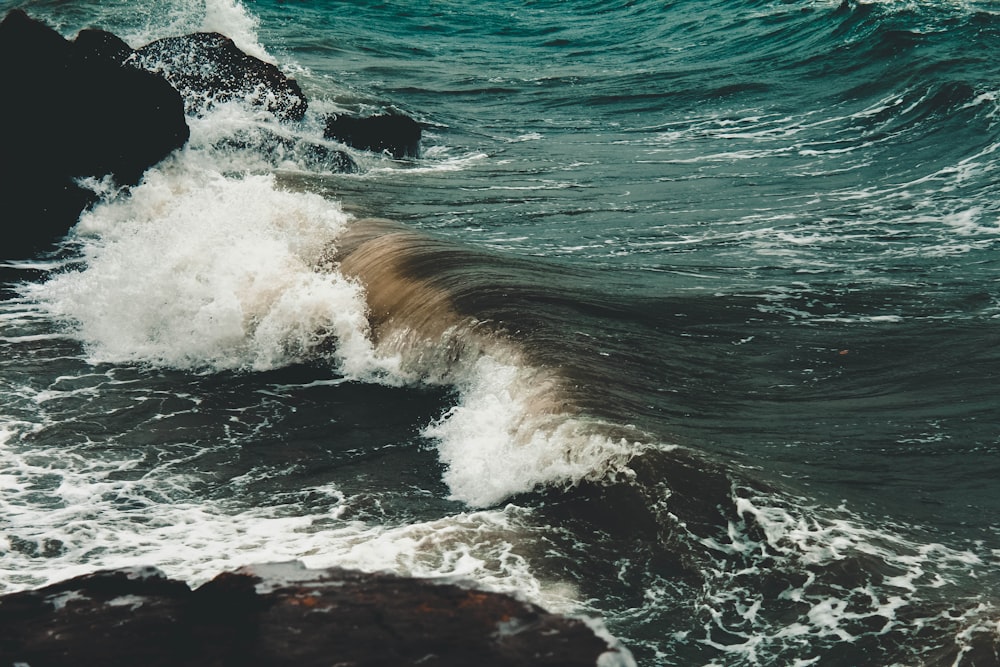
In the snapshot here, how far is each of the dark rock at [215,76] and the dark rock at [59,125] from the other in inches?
122

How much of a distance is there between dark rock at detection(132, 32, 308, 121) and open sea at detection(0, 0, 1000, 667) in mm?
397

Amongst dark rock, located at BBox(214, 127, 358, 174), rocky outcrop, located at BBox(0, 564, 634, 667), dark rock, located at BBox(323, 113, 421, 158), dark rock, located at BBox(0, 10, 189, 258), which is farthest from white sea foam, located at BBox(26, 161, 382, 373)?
rocky outcrop, located at BBox(0, 564, 634, 667)

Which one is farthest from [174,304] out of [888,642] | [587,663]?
[587,663]

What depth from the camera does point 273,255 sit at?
409 inches

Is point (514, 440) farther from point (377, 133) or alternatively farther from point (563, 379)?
point (377, 133)

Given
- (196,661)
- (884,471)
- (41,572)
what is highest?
(196,661)

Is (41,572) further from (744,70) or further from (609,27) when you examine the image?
A: (609,27)

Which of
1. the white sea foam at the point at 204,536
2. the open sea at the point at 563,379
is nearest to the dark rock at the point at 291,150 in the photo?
the open sea at the point at 563,379

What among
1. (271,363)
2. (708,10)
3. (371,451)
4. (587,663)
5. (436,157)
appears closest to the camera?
(587,663)

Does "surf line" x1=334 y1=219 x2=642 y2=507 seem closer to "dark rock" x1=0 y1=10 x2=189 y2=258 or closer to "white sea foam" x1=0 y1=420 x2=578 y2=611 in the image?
"white sea foam" x1=0 y1=420 x2=578 y2=611

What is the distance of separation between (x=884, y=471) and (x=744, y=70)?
56.7 feet

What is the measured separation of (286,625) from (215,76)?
15.2 m

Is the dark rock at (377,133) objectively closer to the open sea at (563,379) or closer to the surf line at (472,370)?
the open sea at (563,379)

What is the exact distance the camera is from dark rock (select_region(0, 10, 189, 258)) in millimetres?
11953
